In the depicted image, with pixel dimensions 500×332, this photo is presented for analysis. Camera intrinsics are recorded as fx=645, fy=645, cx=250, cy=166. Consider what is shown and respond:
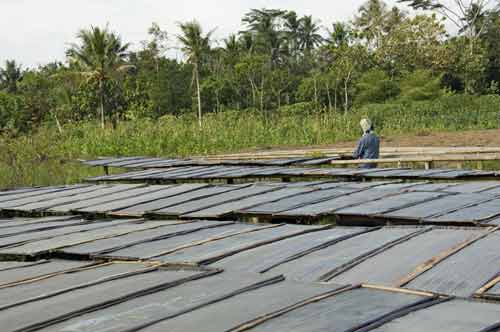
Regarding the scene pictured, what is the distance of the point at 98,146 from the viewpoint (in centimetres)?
1670

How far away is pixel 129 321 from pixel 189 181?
19.0ft

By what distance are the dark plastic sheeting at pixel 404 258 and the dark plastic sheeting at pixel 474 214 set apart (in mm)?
405

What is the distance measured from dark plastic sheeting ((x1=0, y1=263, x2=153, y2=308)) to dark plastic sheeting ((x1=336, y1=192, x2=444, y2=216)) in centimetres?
185

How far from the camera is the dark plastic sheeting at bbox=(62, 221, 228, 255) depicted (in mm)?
3524

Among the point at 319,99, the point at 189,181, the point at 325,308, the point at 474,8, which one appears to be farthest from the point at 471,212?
the point at 474,8

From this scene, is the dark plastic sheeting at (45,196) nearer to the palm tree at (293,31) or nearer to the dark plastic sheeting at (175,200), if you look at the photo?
the dark plastic sheeting at (175,200)

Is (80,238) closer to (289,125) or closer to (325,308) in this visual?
(325,308)

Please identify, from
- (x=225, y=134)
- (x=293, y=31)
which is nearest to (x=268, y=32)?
(x=293, y=31)

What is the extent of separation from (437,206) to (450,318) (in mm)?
2448

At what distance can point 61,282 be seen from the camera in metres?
2.75

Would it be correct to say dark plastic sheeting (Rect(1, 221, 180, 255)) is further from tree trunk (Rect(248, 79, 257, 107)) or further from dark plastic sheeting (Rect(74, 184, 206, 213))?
tree trunk (Rect(248, 79, 257, 107))

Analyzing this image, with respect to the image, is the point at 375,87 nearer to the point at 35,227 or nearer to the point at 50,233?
the point at 35,227

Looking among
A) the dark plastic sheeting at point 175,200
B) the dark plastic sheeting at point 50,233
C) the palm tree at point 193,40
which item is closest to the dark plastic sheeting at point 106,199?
the dark plastic sheeting at point 175,200

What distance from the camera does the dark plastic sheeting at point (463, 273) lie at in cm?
253
